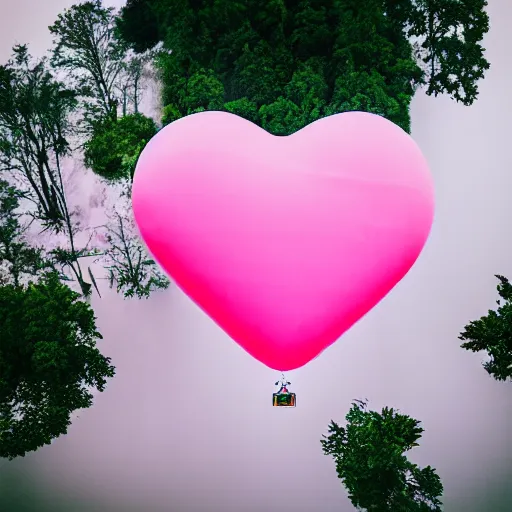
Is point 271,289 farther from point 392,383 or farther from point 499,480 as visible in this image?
point 499,480

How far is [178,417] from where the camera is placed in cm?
424

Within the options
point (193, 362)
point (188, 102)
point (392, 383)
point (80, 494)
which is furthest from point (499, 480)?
point (188, 102)

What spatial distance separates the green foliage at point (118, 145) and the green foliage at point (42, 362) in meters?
0.78

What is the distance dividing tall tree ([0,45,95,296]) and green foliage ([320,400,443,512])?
6.25 feet

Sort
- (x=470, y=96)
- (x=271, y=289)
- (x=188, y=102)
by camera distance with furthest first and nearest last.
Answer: (x=470, y=96) → (x=188, y=102) → (x=271, y=289)

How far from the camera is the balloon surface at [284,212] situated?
9.19 ft

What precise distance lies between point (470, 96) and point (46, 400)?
3.15 meters

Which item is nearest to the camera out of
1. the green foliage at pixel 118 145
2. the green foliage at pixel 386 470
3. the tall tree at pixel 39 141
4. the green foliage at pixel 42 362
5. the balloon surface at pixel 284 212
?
the balloon surface at pixel 284 212

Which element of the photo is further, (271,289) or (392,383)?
(392,383)

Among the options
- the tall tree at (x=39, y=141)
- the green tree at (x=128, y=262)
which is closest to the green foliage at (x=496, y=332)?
the green tree at (x=128, y=262)

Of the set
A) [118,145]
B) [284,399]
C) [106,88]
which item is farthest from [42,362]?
[106,88]

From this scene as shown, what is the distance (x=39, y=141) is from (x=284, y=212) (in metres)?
2.16

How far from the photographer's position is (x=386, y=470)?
363 centimetres

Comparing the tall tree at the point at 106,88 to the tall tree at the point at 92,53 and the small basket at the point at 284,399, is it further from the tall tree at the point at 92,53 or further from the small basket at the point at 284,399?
the small basket at the point at 284,399
